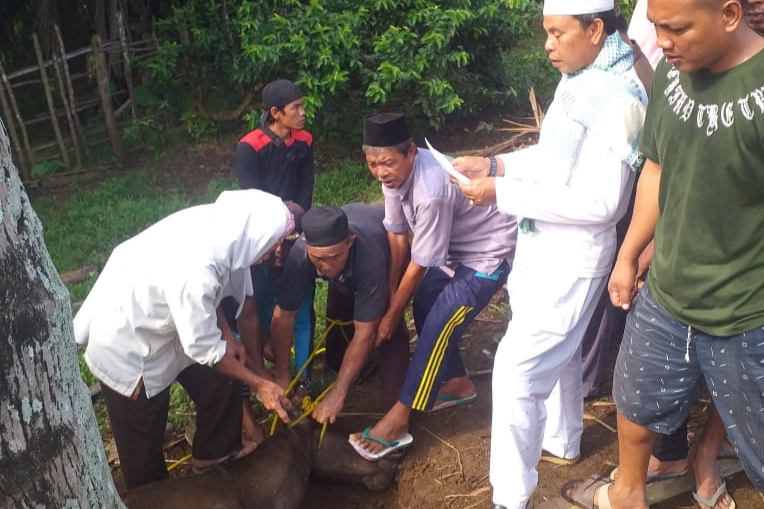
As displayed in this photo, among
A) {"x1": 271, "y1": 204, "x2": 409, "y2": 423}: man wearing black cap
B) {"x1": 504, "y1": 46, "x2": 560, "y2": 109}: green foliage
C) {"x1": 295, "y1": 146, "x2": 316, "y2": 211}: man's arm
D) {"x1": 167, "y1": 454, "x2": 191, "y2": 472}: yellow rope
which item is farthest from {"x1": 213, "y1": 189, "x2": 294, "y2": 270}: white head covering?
{"x1": 504, "y1": 46, "x2": 560, "y2": 109}: green foliage

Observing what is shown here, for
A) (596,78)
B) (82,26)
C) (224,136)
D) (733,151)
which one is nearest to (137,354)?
(596,78)

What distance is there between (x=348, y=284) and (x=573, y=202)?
1531 millimetres

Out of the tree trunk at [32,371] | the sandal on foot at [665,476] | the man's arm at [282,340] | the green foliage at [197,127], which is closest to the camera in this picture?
the tree trunk at [32,371]

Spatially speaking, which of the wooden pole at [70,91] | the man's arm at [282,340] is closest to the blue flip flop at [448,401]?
the man's arm at [282,340]

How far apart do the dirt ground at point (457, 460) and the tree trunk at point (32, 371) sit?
232cm

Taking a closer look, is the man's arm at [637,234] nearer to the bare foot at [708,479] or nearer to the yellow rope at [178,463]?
the bare foot at [708,479]

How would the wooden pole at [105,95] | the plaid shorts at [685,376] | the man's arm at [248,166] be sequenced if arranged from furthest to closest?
the wooden pole at [105,95] → the man's arm at [248,166] → the plaid shorts at [685,376]

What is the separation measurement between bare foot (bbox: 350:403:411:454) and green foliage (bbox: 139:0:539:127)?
4085 millimetres

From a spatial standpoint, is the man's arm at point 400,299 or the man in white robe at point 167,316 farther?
the man's arm at point 400,299

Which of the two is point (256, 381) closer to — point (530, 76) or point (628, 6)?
point (530, 76)

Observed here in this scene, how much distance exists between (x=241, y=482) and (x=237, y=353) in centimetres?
62

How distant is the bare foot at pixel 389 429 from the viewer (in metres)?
4.19

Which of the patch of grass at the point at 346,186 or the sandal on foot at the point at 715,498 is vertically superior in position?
the patch of grass at the point at 346,186

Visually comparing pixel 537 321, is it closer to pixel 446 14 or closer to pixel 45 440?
pixel 45 440
